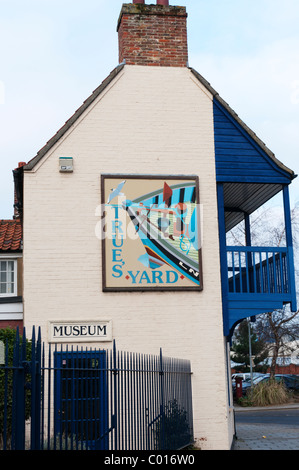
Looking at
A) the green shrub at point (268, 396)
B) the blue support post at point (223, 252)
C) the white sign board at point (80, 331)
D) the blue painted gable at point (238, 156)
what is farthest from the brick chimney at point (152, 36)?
the green shrub at point (268, 396)

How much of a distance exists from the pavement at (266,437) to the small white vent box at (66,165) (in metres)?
7.12

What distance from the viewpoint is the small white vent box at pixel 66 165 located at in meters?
14.7

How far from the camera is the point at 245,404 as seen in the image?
30.9 metres

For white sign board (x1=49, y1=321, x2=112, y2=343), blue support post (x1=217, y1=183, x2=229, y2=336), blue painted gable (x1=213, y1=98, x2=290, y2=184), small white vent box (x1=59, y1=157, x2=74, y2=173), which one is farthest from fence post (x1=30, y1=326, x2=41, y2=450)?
blue painted gable (x1=213, y1=98, x2=290, y2=184)

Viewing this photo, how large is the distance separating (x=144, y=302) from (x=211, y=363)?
1.89m

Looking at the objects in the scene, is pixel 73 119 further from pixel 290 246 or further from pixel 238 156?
pixel 290 246

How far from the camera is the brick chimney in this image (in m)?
15.7

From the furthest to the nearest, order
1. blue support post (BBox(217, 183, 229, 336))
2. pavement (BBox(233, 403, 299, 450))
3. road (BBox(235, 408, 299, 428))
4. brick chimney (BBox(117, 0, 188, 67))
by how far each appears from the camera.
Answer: road (BBox(235, 408, 299, 428)), brick chimney (BBox(117, 0, 188, 67)), pavement (BBox(233, 403, 299, 450)), blue support post (BBox(217, 183, 229, 336))

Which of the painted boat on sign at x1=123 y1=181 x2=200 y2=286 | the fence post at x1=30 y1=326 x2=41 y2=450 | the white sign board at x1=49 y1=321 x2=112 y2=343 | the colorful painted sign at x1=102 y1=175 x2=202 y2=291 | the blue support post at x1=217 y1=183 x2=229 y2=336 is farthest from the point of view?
the blue support post at x1=217 y1=183 x2=229 y2=336

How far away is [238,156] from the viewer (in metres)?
15.6

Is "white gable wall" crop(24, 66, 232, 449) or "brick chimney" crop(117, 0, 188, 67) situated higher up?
"brick chimney" crop(117, 0, 188, 67)

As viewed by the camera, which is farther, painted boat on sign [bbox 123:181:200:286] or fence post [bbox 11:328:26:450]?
painted boat on sign [bbox 123:181:200:286]

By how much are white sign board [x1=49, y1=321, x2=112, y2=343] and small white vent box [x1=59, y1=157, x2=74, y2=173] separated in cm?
322

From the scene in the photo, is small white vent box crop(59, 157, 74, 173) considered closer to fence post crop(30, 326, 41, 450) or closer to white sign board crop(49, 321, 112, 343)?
white sign board crop(49, 321, 112, 343)
